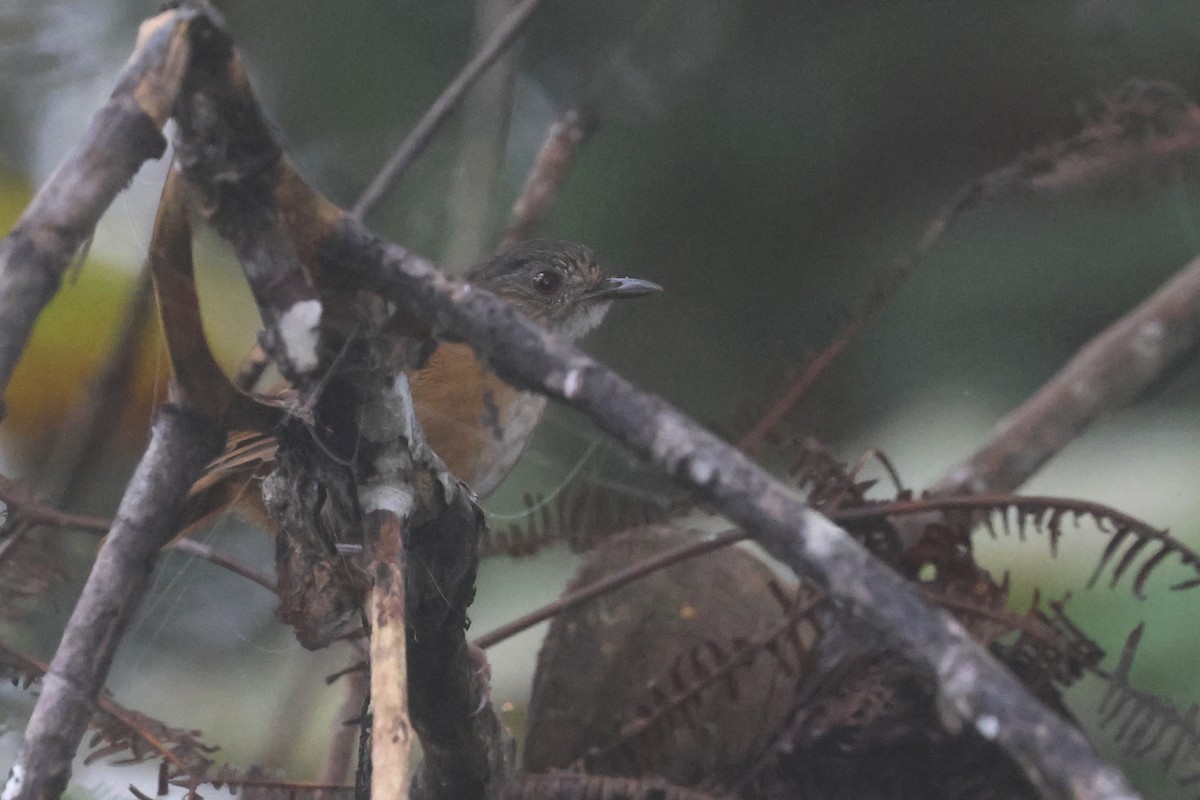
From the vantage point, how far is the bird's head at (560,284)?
207 cm

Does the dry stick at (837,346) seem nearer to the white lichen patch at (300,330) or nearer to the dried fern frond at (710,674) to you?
the dried fern frond at (710,674)

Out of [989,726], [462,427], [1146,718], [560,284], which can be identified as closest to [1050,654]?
[1146,718]

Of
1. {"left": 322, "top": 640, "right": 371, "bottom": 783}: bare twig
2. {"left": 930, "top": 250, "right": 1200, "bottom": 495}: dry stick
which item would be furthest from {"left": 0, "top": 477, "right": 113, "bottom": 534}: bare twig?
{"left": 930, "top": 250, "right": 1200, "bottom": 495}: dry stick

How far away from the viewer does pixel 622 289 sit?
2.07 m

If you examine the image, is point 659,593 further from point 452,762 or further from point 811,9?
point 811,9

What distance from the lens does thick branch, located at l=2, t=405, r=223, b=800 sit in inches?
27.0

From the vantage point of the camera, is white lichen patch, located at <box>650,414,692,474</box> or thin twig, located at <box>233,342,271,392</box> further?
thin twig, located at <box>233,342,271,392</box>

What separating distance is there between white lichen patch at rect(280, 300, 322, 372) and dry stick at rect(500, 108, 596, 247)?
1.36 meters

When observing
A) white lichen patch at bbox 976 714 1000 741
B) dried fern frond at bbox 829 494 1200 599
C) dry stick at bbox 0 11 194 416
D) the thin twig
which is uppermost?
the thin twig

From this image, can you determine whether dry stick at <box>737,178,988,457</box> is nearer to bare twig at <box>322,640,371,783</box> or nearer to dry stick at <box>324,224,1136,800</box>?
bare twig at <box>322,640,371,783</box>

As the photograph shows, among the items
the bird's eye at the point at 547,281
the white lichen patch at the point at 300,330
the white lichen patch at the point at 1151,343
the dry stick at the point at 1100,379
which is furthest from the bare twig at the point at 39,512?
the white lichen patch at the point at 1151,343

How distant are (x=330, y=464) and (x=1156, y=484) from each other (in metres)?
1.65

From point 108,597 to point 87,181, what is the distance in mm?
282

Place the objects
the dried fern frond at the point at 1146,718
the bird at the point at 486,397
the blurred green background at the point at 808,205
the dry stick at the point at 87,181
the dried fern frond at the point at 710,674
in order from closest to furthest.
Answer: the dry stick at the point at 87,181 → the bird at the point at 486,397 → the dried fern frond at the point at 1146,718 → the dried fern frond at the point at 710,674 → the blurred green background at the point at 808,205
